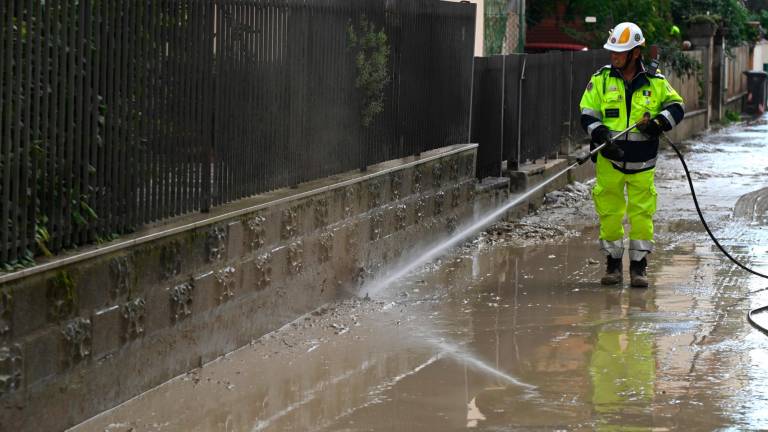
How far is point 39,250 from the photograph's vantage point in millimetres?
5703

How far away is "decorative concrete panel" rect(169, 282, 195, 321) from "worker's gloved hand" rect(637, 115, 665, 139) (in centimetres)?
412

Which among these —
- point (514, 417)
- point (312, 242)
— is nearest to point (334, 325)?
point (312, 242)

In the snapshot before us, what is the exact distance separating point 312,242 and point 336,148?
1118mm

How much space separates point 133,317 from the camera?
20.5ft

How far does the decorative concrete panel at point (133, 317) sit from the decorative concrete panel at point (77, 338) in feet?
1.04

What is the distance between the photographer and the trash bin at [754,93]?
36.5 m

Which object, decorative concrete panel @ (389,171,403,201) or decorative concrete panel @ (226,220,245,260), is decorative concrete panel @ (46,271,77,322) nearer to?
decorative concrete panel @ (226,220,245,260)

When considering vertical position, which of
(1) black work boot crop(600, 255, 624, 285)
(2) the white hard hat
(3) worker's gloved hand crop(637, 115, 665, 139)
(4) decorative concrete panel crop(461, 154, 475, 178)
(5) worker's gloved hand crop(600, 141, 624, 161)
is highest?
(2) the white hard hat

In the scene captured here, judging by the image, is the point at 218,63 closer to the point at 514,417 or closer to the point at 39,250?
A: the point at 39,250

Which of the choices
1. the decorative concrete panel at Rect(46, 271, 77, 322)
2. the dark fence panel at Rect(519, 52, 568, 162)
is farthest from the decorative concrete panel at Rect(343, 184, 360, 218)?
the dark fence panel at Rect(519, 52, 568, 162)

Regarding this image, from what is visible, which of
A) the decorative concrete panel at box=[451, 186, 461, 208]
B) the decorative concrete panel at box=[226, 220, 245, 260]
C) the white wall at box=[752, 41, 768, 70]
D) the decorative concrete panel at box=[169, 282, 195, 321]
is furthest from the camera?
the white wall at box=[752, 41, 768, 70]

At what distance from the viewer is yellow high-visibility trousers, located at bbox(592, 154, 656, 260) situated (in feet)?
32.0

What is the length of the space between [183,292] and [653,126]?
13.9 ft

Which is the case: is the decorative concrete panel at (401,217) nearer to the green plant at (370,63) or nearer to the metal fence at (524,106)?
the green plant at (370,63)
